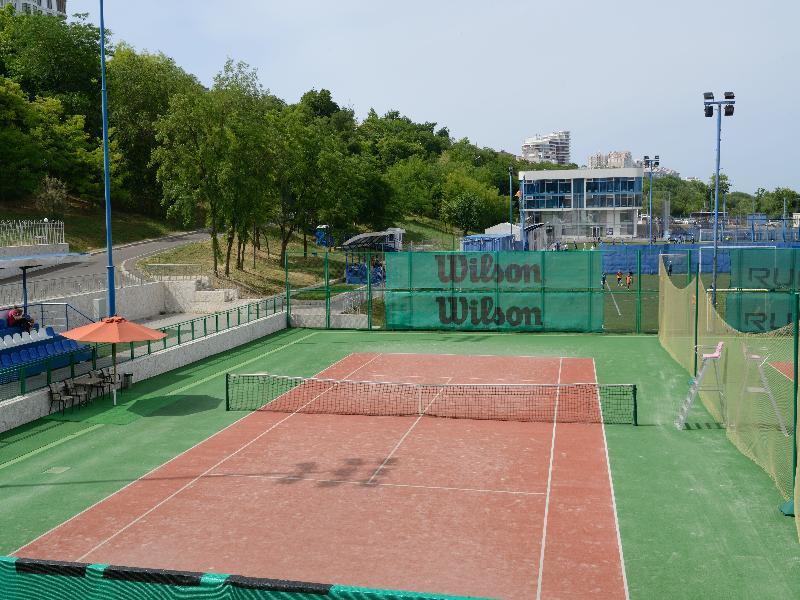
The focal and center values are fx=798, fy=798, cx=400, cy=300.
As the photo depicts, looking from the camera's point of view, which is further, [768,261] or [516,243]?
[516,243]

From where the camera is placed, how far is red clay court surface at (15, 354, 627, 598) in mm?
10969

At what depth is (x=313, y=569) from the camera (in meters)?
11.0

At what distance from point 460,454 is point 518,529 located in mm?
4011

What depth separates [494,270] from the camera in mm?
31984

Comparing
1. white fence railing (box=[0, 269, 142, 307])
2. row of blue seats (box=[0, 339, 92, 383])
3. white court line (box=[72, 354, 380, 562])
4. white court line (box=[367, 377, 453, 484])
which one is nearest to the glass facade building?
white fence railing (box=[0, 269, 142, 307])

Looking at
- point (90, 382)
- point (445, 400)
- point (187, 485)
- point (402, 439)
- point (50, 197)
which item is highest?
point (50, 197)

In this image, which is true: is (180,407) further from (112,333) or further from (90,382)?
(112,333)

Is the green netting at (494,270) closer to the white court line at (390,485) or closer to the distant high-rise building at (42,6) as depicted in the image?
the white court line at (390,485)

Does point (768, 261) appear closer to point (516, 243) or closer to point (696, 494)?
point (696, 494)

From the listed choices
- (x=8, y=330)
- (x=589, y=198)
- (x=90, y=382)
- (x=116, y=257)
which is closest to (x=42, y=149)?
(x=116, y=257)

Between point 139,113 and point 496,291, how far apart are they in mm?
45347

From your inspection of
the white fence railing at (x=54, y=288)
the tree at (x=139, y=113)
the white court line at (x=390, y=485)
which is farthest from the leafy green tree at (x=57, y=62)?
the white court line at (x=390, y=485)

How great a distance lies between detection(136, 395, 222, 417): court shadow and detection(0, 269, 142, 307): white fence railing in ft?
38.3

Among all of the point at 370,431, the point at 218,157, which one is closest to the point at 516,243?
the point at 218,157
